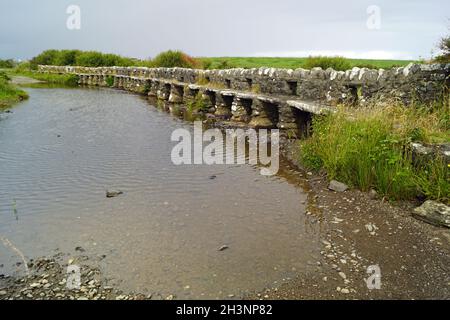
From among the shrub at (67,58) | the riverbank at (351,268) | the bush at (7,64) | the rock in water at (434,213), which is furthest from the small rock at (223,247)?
the bush at (7,64)

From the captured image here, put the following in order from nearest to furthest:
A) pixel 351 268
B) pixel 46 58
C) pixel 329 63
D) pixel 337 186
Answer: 1. pixel 351 268
2. pixel 337 186
3. pixel 329 63
4. pixel 46 58

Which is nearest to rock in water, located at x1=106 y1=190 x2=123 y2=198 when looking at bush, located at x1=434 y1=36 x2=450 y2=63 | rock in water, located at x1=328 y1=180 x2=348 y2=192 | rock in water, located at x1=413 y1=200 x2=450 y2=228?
rock in water, located at x1=328 y1=180 x2=348 y2=192

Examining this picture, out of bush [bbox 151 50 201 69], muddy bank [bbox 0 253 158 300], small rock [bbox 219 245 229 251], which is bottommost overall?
muddy bank [bbox 0 253 158 300]

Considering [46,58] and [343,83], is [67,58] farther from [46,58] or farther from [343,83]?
[343,83]

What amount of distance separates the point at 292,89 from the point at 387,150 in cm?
808

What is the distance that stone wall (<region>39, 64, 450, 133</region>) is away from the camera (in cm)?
848

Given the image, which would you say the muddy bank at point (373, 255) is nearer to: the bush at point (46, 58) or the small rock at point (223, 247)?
the small rock at point (223, 247)

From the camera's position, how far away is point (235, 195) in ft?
24.5

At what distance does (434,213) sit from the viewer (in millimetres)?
5715

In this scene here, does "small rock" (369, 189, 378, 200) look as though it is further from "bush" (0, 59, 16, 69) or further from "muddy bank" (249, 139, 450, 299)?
"bush" (0, 59, 16, 69)

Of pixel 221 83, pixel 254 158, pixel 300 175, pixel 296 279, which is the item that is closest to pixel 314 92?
pixel 254 158

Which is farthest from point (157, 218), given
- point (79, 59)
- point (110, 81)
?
point (79, 59)

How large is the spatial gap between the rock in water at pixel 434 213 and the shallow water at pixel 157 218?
1.67 meters

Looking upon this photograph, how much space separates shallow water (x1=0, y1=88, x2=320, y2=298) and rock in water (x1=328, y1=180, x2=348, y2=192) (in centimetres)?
63
